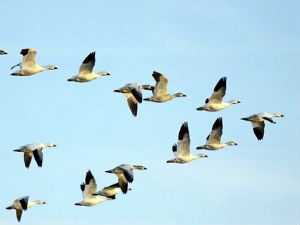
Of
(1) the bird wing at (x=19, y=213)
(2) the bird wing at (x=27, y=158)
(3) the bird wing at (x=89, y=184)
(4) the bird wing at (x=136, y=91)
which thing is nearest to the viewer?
(4) the bird wing at (x=136, y=91)

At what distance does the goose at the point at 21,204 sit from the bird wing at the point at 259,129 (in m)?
8.13

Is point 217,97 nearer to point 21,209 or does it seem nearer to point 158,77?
point 158,77

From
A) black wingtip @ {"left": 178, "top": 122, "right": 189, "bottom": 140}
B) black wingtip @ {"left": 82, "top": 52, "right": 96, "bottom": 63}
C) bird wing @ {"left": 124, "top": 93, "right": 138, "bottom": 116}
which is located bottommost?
black wingtip @ {"left": 178, "top": 122, "right": 189, "bottom": 140}

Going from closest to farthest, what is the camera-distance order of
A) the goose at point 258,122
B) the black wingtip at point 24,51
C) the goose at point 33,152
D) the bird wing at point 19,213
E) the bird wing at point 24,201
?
1. the black wingtip at point 24,51
2. the bird wing at point 24,201
3. the goose at point 33,152
4. the bird wing at point 19,213
5. the goose at point 258,122

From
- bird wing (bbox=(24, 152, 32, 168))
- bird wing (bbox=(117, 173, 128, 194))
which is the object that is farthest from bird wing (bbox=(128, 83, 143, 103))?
bird wing (bbox=(24, 152, 32, 168))

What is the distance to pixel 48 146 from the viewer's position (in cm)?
3997

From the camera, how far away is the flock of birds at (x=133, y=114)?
37812 millimetres

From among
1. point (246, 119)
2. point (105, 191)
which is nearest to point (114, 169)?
point (105, 191)

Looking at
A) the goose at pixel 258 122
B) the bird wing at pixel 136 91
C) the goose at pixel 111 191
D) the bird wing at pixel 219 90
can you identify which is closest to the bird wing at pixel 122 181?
the goose at pixel 111 191

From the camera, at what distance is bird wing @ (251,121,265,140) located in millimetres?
40344

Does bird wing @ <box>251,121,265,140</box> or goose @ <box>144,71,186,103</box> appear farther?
bird wing @ <box>251,121,265,140</box>

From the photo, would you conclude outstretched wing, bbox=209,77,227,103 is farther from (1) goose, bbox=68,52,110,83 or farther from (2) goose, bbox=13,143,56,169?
(2) goose, bbox=13,143,56,169

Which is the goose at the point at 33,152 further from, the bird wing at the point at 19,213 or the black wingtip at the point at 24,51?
the black wingtip at the point at 24,51

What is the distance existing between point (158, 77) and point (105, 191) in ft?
14.7
